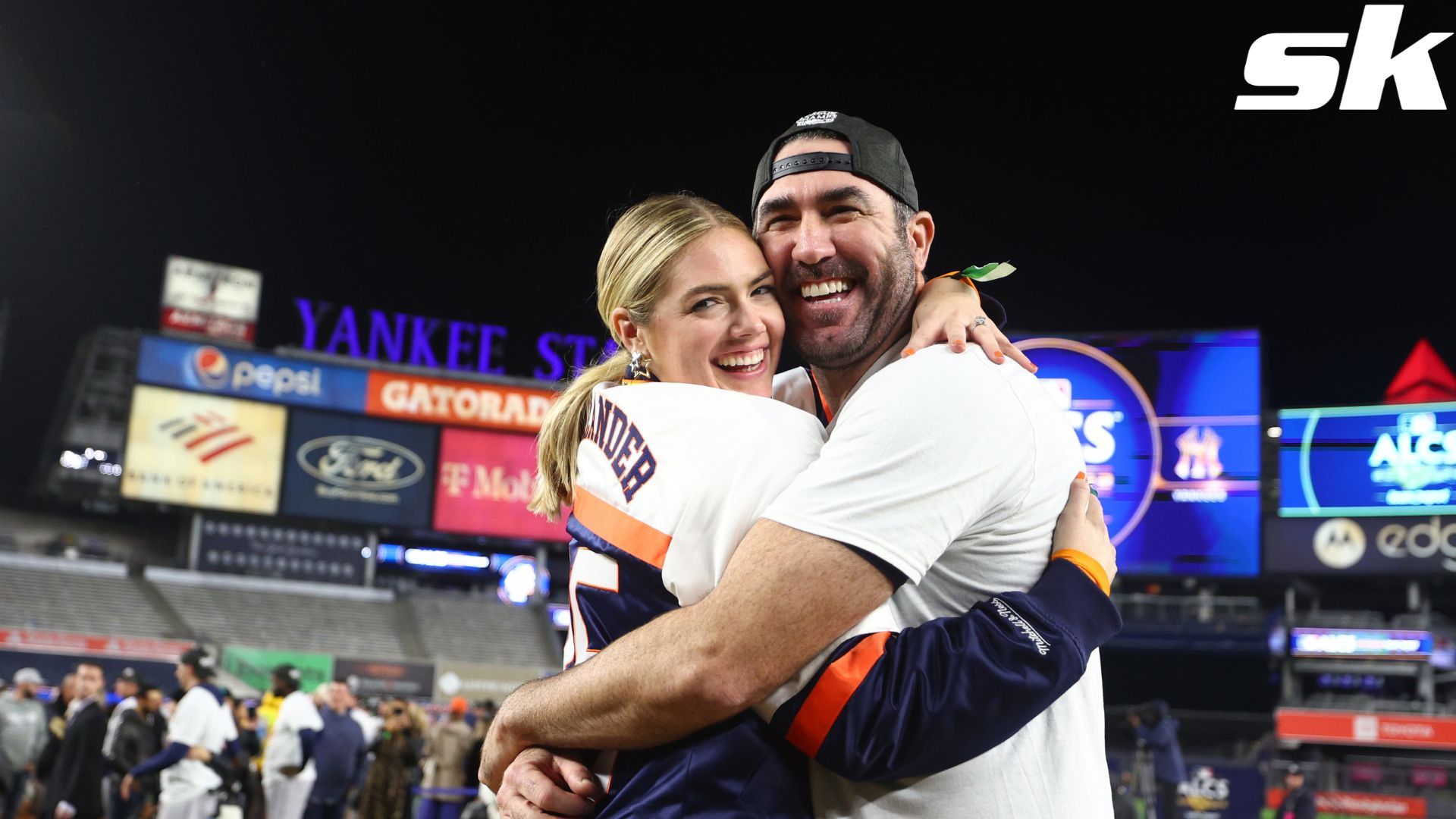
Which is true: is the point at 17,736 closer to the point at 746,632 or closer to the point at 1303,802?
the point at 746,632

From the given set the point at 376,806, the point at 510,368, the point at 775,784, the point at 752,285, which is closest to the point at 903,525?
the point at 775,784

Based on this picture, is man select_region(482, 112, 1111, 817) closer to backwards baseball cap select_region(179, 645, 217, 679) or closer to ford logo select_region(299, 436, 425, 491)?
backwards baseball cap select_region(179, 645, 217, 679)

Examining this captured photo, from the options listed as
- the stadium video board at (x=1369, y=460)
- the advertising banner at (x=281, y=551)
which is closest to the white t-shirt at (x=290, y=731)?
the stadium video board at (x=1369, y=460)

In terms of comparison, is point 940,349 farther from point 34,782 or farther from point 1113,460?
point 1113,460

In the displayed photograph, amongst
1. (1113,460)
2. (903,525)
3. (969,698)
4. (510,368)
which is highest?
(510,368)

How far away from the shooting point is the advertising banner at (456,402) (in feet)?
138

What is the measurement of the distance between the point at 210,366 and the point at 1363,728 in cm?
3327

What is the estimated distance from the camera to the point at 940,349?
2.22 metres

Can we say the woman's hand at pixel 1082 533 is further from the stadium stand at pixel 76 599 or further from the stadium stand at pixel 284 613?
the stadium stand at pixel 76 599

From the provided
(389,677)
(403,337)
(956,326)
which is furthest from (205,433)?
(956,326)

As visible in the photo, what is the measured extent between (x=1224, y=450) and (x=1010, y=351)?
21715 millimetres

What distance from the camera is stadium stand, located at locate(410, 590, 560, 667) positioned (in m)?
42.4

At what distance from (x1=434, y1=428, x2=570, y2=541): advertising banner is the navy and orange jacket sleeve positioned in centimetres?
4062

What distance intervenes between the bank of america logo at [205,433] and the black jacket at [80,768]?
101 feet
